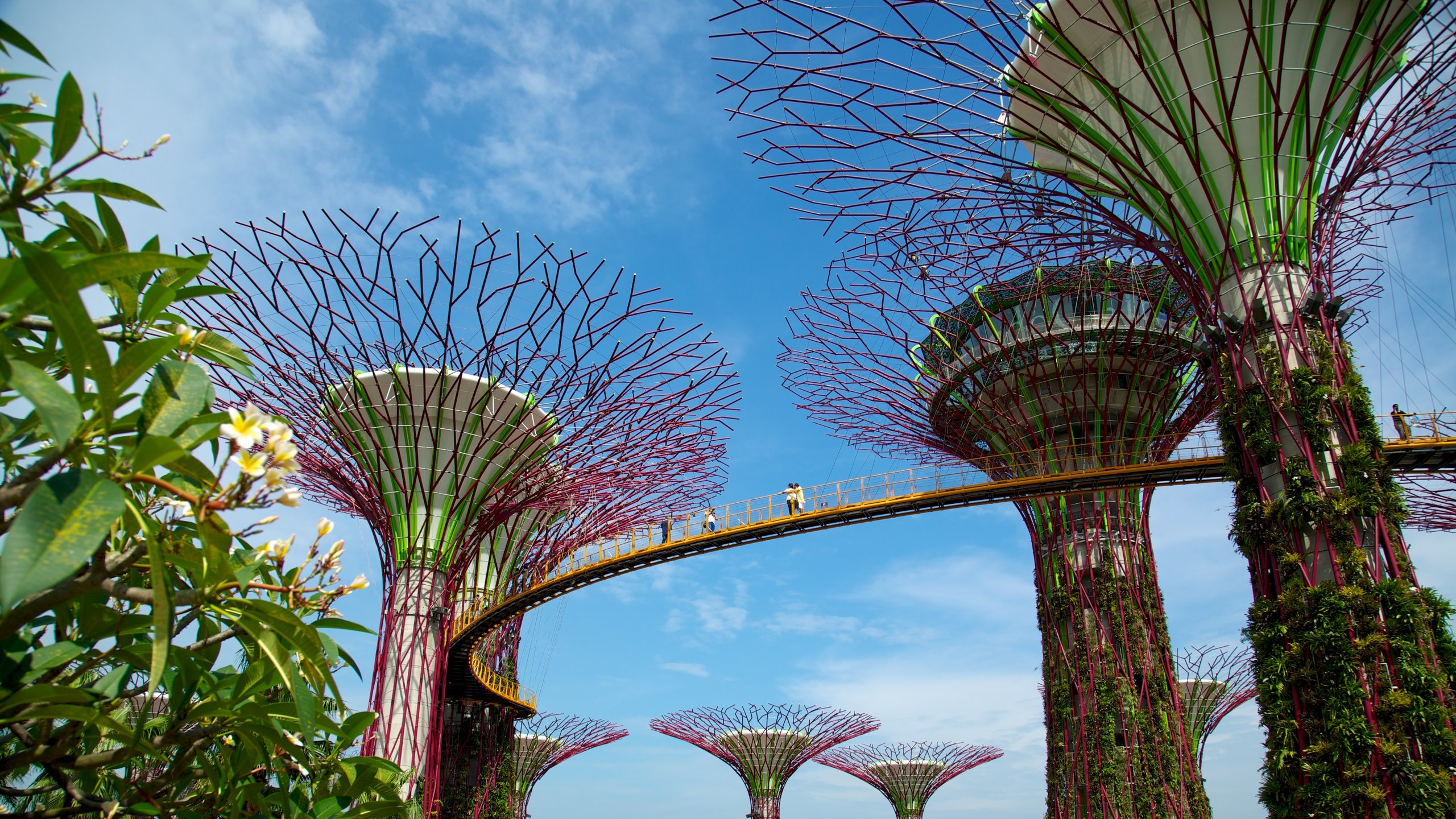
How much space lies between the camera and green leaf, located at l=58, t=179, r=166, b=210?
4007 millimetres

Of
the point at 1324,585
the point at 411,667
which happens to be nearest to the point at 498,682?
the point at 411,667

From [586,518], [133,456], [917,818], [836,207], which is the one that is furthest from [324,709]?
[917,818]

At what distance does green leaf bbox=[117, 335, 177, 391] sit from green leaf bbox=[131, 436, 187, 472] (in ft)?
1.04

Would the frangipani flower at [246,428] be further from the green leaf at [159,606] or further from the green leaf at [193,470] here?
the green leaf at [193,470]

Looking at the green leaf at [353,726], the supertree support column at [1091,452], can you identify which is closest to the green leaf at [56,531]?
the green leaf at [353,726]

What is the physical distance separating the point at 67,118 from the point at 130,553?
73.5 inches

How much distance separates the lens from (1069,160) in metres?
16.2

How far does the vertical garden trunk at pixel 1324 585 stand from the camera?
1004 cm

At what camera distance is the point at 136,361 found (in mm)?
3562

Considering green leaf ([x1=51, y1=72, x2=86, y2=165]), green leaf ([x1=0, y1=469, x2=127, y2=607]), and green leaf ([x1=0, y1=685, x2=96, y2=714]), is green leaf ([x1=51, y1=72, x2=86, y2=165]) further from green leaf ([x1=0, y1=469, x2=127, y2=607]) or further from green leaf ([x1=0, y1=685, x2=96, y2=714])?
green leaf ([x1=0, y1=685, x2=96, y2=714])

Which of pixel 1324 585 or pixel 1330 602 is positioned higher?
pixel 1324 585

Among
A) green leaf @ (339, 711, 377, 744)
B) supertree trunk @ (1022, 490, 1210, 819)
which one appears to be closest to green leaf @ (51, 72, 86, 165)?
green leaf @ (339, 711, 377, 744)

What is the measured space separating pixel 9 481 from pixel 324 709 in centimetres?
254

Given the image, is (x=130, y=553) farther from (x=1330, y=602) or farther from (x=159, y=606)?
(x=1330, y=602)
